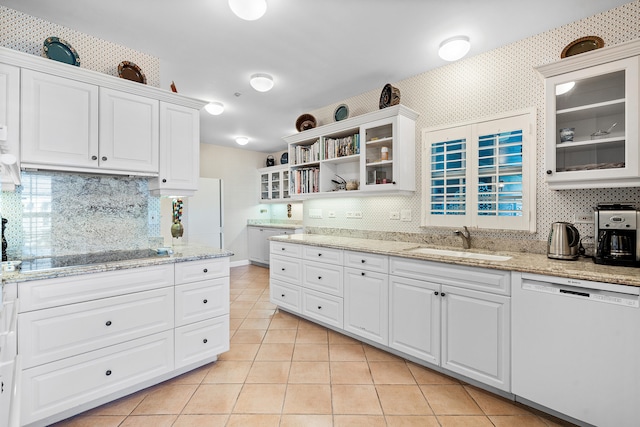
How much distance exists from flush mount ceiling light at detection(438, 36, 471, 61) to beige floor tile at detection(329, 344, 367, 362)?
8.68ft

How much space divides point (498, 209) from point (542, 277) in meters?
0.86

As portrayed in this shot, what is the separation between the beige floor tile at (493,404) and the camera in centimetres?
187

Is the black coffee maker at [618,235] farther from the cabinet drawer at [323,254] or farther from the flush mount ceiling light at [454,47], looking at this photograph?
the cabinet drawer at [323,254]

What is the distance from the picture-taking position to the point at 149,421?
1793mm

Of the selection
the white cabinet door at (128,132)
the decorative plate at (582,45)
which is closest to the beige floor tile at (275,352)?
the white cabinet door at (128,132)

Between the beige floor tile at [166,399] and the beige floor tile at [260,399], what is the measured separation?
370 millimetres

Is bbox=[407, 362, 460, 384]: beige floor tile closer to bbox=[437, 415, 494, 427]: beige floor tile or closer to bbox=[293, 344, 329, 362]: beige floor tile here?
bbox=[437, 415, 494, 427]: beige floor tile

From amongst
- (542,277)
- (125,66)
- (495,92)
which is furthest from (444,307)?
(125,66)

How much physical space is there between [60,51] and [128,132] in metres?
0.69

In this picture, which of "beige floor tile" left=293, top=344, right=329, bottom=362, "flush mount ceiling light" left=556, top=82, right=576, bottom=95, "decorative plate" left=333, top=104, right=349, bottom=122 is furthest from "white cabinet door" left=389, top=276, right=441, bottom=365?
"decorative plate" left=333, top=104, right=349, bottom=122

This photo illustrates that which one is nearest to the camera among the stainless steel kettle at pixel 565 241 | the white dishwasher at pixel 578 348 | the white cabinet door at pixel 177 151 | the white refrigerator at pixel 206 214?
the white dishwasher at pixel 578 348

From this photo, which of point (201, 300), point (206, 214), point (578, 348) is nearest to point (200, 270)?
point (201, 300)

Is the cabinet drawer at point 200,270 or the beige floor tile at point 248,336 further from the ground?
the cabinet drawer at point 200,270

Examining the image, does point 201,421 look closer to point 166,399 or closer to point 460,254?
point 166,399
